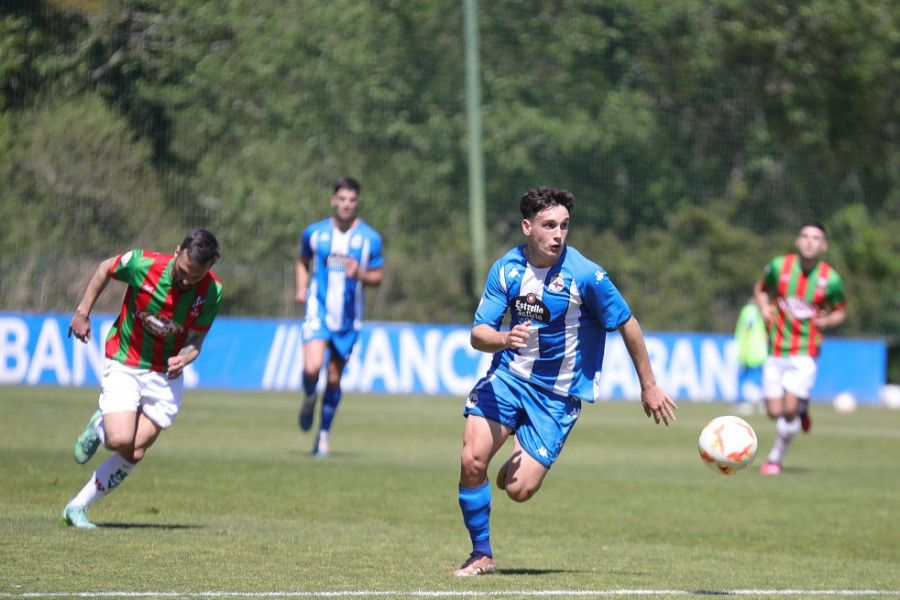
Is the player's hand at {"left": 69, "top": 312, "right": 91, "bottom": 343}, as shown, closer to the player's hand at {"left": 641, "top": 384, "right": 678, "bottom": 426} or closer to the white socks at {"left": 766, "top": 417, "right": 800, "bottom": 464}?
the player's hand at {"left": 641, "top": 384, "right": 678, "bottom": 426}

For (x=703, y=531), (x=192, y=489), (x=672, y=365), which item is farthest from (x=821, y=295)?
(x=672, y=365)

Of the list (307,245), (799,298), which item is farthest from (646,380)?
(799,298)

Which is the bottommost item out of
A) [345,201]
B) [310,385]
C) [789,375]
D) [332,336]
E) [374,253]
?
[310,385]

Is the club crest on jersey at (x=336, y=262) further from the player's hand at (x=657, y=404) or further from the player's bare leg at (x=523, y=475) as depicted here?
the player's hand at (x=657, y=404)

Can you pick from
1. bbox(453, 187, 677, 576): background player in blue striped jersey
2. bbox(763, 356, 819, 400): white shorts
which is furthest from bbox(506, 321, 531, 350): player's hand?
bbox(763, 356, 819, 400): white shorts

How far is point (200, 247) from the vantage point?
8.09 meters

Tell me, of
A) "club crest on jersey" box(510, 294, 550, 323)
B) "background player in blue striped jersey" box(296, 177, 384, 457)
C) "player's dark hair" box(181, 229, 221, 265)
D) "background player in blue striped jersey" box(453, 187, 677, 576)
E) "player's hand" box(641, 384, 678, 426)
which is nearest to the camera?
"player's hand" box(641, 384, 678, 426)

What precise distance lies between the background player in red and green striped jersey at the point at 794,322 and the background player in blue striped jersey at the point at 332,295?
163 inches

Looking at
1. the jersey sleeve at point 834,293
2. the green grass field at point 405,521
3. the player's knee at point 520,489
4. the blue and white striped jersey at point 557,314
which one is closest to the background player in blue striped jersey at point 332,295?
the green grass field at point 405,521

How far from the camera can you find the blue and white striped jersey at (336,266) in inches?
535

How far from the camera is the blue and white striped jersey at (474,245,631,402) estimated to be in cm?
720

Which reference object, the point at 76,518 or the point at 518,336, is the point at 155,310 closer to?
the point at 76,518

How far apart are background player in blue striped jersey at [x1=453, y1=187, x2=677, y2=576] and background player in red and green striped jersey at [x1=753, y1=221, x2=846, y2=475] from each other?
7.11 m

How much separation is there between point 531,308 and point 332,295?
Result: 257 inches
